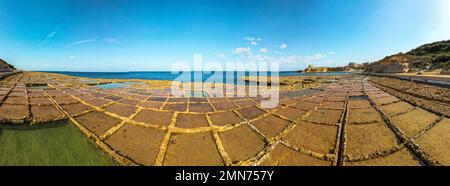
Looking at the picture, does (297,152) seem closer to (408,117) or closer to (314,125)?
(314,125)

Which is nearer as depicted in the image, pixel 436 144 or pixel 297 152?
pixel 297 152

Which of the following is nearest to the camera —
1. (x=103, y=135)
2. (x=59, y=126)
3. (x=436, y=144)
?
(x=436, y=144)

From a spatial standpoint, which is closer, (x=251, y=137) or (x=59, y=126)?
(x=251, y=137)

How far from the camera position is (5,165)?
408cm
